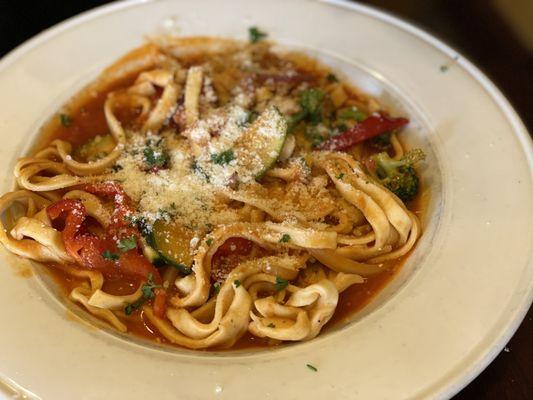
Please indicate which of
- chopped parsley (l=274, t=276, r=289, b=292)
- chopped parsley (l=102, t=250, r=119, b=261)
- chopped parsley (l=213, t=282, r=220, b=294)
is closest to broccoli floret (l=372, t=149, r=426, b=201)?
chopped parsley (l=274, t=276, r=289, b=292)

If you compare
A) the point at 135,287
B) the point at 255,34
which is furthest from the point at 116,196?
the point at 255,34

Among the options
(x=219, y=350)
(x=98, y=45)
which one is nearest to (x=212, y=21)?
(x=98, y=45)

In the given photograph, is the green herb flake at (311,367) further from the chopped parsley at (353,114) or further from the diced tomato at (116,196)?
the chopped parsley at (353,114)

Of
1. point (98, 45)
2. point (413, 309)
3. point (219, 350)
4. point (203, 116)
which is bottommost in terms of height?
point (219, 350)

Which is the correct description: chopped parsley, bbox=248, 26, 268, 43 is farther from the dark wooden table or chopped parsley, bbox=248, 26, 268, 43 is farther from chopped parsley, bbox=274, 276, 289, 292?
chopped parsley, bbox=274, 276, 289, 292

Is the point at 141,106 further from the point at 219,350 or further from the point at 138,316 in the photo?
the point at 219,350
